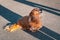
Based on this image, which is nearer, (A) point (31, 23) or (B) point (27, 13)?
(A) point (31, 23)

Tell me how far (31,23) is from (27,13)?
4.40 ft

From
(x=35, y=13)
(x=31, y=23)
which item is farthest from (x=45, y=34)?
(x=35, y=13)

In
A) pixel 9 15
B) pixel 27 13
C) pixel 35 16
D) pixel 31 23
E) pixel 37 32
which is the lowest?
pixel 9 15

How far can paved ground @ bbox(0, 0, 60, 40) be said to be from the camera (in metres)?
4.69

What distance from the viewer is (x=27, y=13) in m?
6.14

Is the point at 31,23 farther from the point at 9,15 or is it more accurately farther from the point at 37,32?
the point at 9,15

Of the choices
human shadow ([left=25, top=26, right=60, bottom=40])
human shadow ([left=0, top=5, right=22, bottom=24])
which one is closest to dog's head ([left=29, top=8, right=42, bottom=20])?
human shadow ([left=25, top=26, right=60, bottom=40])

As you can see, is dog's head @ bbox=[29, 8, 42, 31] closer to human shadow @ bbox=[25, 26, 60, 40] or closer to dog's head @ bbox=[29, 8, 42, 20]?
dog's head @ bbox=[29, 8, 42, 20]

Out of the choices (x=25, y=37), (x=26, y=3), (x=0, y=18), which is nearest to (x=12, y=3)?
(x=26, y=3)

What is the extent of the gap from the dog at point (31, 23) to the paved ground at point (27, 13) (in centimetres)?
12

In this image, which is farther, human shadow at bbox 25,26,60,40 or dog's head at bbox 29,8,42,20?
dog's head at bbox 29,8,42,20

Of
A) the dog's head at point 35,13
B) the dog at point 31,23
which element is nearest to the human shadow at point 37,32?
the dog at point 31,23

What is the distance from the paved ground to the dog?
121 mm

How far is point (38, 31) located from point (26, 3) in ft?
8.22
